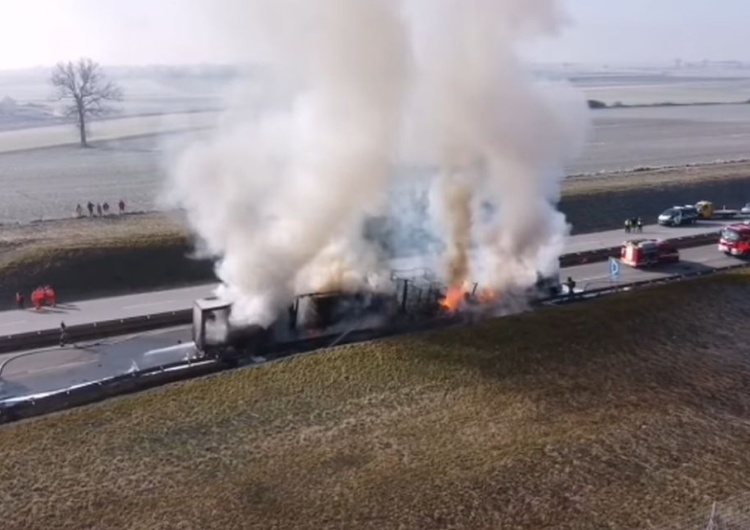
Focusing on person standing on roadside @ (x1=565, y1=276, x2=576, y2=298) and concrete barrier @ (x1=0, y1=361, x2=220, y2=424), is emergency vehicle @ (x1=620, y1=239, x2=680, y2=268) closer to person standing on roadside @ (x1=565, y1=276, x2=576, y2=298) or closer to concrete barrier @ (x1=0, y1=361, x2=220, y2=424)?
person standing on roadside @ (x1=565, y1=276, x2=576, y2=298)

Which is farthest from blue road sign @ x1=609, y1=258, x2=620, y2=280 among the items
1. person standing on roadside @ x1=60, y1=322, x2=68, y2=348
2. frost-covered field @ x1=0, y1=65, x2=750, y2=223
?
frost-covered field @ x1=0, y1=65, x2=750, y2=223

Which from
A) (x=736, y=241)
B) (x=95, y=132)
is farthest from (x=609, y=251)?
(x=95, y=132)

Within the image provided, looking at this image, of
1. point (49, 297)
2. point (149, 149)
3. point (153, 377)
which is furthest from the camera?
point (149, 149)

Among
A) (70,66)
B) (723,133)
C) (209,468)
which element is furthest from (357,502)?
(723,133)

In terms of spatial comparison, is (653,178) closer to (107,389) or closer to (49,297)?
(49,297)

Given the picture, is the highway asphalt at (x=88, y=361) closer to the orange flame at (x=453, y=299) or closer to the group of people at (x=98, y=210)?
the orange flame at (x=453, y=299)

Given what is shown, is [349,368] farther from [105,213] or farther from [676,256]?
[105,213]

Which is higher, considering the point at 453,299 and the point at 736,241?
the point at 736,241

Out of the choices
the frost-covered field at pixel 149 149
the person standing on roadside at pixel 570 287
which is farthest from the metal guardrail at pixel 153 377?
the frost-covered field at pixel 149 149
